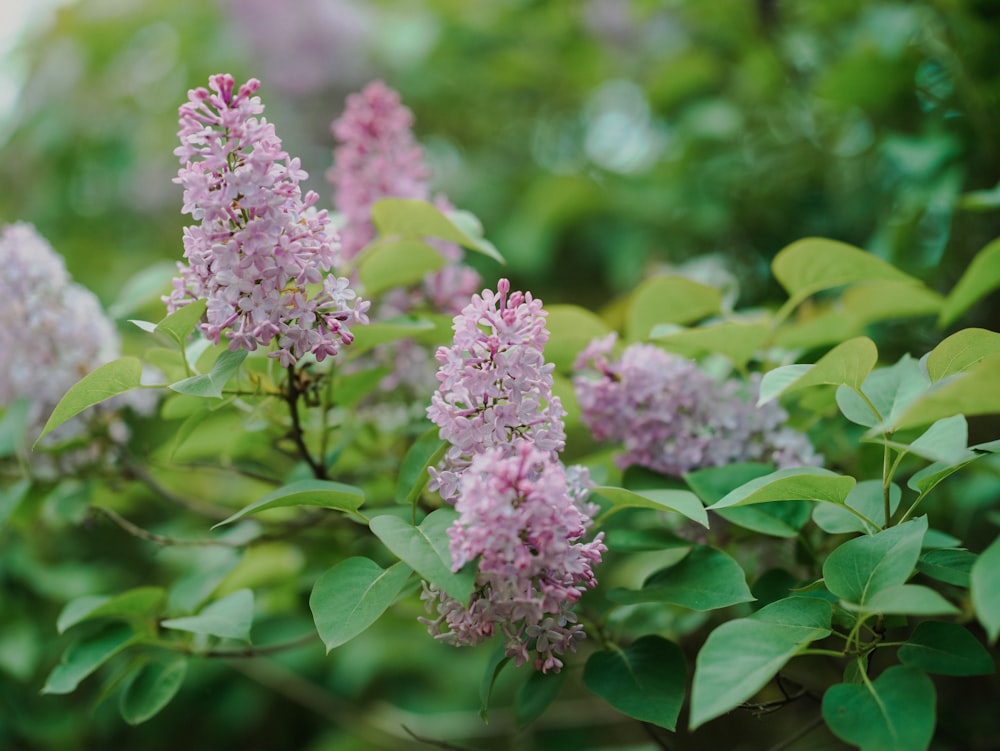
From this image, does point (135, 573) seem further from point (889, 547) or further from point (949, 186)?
point (949, 186)

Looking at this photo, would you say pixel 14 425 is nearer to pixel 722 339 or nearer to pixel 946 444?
pixel 722 339

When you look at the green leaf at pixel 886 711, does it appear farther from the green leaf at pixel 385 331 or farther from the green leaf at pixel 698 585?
the green leaf at pixel 385 331

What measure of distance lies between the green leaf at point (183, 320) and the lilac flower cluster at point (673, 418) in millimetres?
344

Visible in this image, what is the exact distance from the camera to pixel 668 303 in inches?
36.1

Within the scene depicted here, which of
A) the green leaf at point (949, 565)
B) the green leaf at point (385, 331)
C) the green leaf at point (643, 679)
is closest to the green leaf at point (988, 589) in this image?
the green leaf at point (949, 565)

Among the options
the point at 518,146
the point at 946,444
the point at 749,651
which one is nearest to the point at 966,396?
the point at 946,444

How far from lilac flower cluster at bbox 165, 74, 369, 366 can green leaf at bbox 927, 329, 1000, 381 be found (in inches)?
17.2

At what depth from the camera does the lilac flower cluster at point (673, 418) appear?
0.80 m

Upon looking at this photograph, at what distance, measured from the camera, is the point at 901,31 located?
1.35 metres

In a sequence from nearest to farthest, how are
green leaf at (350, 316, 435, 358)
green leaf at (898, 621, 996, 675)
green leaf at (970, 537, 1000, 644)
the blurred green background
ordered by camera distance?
green leaf at (970, 537, 1000, 644) < green leaf at (898, 621, 996, 675) < green leaf at (350, 316, 435, 358) < the blurred green background

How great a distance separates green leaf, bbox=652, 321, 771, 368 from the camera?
79 centimetres

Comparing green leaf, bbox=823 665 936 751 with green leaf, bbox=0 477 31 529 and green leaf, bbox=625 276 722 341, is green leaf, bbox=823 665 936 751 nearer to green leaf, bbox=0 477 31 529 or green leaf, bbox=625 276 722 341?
green leaf, bbox=625 276 722 341

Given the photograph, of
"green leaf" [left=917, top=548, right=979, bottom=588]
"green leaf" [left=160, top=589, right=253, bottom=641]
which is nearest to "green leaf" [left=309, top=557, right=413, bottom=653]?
"green leaf" [left=160, top=589, right=253, bottom=641]

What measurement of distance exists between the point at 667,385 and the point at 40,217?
166 centimetres
